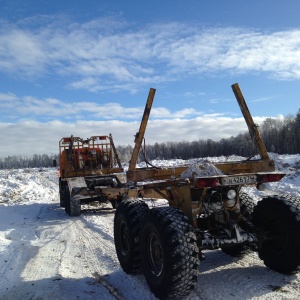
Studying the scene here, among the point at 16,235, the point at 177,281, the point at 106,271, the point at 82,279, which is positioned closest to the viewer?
the point at 177,281

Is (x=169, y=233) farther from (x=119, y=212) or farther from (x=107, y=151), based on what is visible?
(x=107, y=151)

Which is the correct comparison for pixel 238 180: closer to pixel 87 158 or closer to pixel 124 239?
pixel 124 239

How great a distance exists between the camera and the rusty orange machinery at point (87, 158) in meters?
13.7

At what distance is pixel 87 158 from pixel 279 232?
1017 cm

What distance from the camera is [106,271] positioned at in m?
5.68

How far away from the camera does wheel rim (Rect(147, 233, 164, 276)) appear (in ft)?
15.1

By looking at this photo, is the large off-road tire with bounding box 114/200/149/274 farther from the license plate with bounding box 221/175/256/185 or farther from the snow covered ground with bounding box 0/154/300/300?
the license plate with bounding box 221/175/256/185

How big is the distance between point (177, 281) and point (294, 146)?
260 feet

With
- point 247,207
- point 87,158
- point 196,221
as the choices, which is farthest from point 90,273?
point 87,158

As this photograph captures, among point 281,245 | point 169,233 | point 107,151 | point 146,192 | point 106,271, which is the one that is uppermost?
point 107,151

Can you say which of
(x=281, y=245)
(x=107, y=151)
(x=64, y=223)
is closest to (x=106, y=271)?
(x=281, y=245)

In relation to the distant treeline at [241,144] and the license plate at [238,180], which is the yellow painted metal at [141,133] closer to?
the license plate at [238,180]

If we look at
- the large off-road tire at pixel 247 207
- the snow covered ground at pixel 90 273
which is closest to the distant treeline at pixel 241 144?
the snow covered ground at pixel 90 273

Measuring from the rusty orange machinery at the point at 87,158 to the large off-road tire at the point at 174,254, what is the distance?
365 inches
